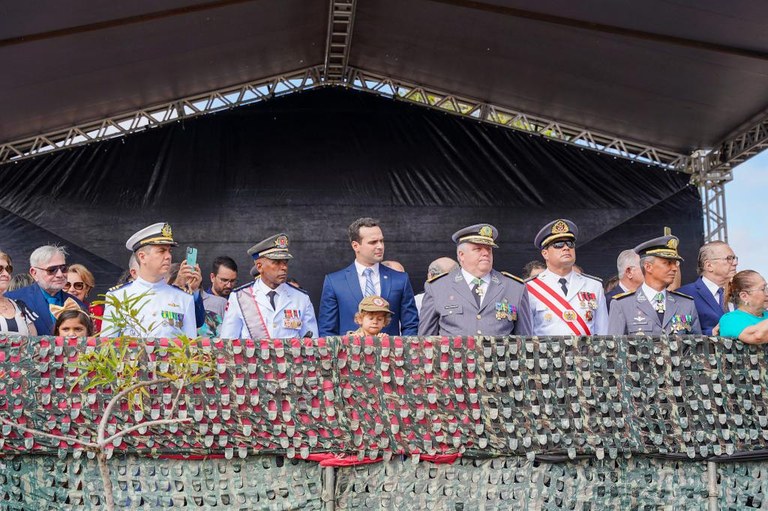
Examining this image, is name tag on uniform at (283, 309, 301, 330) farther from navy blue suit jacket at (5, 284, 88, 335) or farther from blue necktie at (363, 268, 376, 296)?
navy blue suit jacket at (5, 284, 88, 335)

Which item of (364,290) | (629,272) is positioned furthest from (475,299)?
(629,272)

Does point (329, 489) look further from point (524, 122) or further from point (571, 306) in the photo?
point (524, 122)

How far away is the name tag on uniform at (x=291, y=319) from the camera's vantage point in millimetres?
5207

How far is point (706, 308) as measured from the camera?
17.1 feet

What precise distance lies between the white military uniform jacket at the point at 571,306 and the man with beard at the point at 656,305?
0.19 meters

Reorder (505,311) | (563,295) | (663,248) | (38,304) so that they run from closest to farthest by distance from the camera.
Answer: (505,311)
(663,248)
(563,295)
(38,304)

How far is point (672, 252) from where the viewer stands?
478cm

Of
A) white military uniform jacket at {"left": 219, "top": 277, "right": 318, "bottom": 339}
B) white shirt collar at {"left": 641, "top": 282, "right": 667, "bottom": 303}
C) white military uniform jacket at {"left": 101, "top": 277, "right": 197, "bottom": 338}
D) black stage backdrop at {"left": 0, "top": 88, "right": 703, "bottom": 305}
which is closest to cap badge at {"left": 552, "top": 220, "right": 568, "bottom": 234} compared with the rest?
white shirt collar at {"left": 641, "top": 282, "right": 667, "bottom": 303}

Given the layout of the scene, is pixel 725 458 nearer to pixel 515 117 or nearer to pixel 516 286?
pixel 516 286

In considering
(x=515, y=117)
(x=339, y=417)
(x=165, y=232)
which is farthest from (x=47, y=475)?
(x=515, y=117)

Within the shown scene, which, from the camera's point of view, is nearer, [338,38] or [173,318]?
[173,318]

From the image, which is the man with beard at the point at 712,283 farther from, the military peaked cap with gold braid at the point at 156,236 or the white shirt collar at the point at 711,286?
the military peaked cap with gold braid at the point at 156,236

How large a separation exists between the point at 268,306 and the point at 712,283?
2.64 meters

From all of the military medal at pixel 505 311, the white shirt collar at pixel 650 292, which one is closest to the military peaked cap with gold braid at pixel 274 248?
the military medal at pixel 505 311
